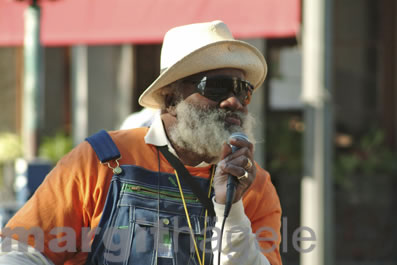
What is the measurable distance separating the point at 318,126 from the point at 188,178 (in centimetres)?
236

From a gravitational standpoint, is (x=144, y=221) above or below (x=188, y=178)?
below

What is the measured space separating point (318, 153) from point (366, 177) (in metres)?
3.73

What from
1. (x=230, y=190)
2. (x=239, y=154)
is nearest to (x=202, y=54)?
(x=239, y=154)

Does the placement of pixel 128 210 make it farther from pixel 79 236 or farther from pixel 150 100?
pixel 150 100

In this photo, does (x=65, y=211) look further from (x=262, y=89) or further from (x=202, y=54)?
(x=262, y=89)

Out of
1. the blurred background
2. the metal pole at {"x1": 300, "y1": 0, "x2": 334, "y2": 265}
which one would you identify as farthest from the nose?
the blurred background

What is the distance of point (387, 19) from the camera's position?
8859 millimetres

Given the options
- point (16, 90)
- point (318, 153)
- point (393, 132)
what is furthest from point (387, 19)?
point (16, 90)

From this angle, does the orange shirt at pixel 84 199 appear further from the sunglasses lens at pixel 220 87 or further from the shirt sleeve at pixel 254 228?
the sunglasses lens at pixel 220 87

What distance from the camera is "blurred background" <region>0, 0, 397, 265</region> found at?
6.30m

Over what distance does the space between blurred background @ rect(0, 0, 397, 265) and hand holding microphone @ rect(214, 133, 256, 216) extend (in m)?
2.97

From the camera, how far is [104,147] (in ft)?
7.80

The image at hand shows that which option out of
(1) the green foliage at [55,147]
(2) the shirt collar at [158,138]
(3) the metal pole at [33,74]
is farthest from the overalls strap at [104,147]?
(1) the green foliage at [55,147]

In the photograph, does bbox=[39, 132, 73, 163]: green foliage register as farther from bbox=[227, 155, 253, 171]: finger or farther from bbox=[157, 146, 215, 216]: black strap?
bbox=[227, 155, 253, 171]: finger
